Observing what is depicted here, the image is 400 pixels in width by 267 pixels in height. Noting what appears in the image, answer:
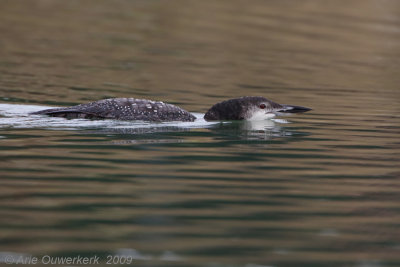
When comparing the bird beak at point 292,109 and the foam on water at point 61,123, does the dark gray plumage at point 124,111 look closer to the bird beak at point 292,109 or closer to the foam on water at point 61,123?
the foam on water at point 61,123

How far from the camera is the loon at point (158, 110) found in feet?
32.7

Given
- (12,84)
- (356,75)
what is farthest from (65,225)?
(356,75)

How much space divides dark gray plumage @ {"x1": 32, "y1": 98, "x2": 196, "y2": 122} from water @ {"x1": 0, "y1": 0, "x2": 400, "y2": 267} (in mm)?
190

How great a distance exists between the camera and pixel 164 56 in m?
17.5

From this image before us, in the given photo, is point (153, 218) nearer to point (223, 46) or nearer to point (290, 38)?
point (223, 46)

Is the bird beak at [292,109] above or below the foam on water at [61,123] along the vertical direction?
above

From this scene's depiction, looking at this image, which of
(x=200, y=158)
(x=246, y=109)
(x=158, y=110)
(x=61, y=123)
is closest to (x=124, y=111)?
(x=158, y=110)

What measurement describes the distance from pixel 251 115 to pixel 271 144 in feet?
5.65

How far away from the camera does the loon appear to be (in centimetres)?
998

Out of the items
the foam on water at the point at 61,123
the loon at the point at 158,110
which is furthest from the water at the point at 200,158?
the loon at the point at 158,110

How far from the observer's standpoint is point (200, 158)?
25.6 ft

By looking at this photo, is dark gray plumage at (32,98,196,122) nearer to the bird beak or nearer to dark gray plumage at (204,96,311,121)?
dark gray plumage at (204,96,311,121)

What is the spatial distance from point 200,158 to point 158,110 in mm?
2469

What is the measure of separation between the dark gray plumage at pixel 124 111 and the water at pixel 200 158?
0.62 feet
